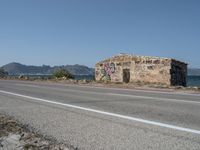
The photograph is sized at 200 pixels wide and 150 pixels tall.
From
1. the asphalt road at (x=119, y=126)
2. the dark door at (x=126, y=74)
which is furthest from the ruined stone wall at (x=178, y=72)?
the asphalt road at (x=119, y=126)

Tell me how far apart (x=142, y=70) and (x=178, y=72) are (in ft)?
12.3

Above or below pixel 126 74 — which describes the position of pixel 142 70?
above

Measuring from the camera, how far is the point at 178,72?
3522 centimetres

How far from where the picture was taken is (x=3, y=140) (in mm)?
7051

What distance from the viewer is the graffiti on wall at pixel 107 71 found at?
125 ft

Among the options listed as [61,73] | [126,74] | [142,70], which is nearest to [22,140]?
[142,70]

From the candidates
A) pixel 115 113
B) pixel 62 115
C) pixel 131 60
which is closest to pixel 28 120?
pixel 62 115

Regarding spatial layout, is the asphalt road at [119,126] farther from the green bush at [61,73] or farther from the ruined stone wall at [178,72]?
the green bush at [61,73]

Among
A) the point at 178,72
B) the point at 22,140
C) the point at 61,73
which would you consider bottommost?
the point at 22,140

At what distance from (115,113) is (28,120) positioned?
8.35ft

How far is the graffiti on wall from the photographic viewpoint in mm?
37969

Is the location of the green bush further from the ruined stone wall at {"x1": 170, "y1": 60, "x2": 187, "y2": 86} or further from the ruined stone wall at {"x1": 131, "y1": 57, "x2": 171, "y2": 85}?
the ruined stone wall at {"x1": 170, "y1": 60, "x2": 187, "y2": 86}

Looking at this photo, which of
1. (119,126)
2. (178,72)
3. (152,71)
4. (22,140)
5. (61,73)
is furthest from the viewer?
→ (61,73)

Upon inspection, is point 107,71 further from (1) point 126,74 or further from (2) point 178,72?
(2) point 178,72
